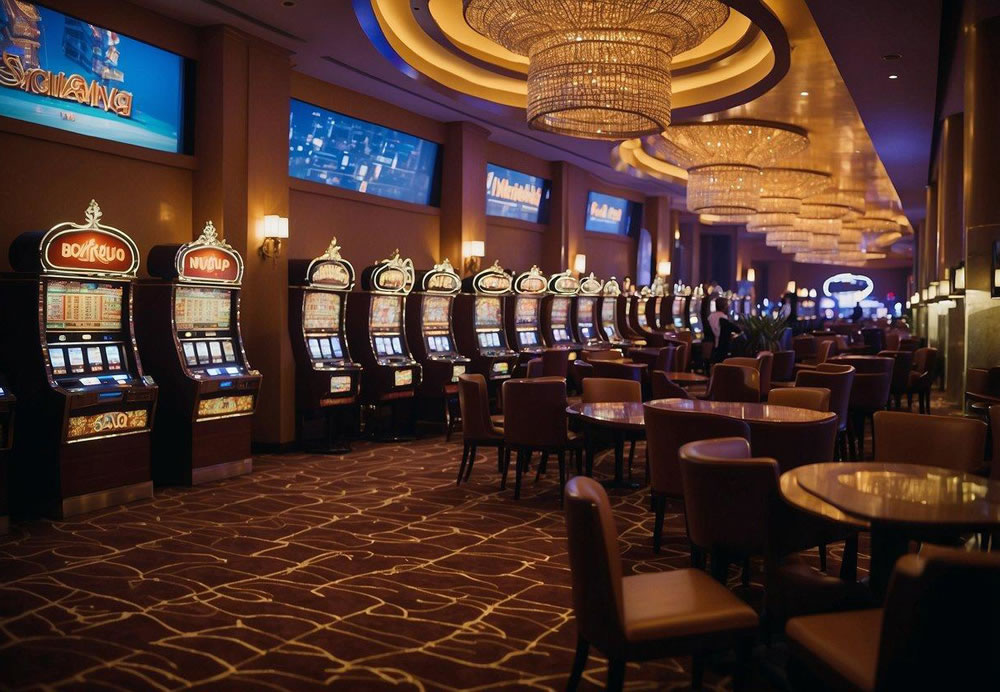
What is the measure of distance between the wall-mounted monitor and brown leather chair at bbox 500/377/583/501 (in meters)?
9.09

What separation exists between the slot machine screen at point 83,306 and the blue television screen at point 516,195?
6.78 meters

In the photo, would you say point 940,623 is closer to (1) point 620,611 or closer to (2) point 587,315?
(1) point 620,611

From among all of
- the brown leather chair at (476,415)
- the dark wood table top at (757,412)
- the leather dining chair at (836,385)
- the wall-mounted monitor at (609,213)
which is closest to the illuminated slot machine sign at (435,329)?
the brown leather chair at (476,415)

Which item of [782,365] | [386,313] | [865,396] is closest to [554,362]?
[386,313]

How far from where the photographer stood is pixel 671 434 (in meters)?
4.29

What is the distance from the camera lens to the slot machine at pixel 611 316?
13.3 metres

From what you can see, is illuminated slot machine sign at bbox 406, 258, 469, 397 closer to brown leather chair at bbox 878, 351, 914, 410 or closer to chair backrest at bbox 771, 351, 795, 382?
chair backrest at bbox 771, 351, 795, 382

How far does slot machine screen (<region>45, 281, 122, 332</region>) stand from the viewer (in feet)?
16.8

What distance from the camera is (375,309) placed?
8.40 metres

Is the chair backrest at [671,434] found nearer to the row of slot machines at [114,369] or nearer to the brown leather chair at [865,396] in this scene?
the row of slot machines at [114,369]

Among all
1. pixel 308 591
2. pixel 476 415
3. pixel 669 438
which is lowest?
pixel 308 591

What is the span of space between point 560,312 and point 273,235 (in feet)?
18.6

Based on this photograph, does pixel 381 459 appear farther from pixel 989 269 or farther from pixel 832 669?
pixel 832 669

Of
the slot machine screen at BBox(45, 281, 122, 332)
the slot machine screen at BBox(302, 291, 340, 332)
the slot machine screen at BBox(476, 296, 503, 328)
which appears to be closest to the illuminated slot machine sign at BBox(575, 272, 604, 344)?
the slot machine screen at BBox(476, 296, 503, 328)
